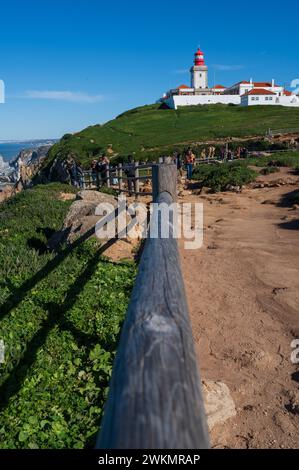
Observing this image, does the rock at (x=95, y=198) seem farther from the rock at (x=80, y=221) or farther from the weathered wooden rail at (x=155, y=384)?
the weathered wooden rail at (x=155, y=384)

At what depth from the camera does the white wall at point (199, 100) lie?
91.6 metres

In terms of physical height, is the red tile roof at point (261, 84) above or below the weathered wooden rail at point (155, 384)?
above

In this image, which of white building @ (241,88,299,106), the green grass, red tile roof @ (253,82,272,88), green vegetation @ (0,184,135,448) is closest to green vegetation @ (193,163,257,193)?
green vegetation @ (0,184,135,448)

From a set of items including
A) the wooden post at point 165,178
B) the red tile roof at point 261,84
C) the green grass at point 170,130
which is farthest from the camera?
the red tile roof at point 261,84

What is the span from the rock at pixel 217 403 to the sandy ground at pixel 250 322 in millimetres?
63

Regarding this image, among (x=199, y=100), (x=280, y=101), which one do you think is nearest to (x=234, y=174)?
(x=199, y=100)

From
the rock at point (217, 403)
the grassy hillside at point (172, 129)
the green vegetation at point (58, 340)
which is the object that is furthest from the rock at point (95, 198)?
the grassy hillside at point (172, 129)

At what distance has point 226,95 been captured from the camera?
312 ft

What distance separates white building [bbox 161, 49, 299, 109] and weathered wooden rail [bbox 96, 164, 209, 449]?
9305 centimetres

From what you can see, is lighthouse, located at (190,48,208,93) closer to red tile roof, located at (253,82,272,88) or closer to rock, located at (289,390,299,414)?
red tile roof, located at (253,82,272,88)

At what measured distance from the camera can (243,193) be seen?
52.6ft

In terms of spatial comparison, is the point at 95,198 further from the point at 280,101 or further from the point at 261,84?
the point at 261,84
